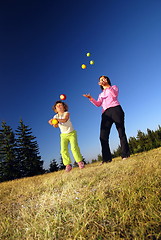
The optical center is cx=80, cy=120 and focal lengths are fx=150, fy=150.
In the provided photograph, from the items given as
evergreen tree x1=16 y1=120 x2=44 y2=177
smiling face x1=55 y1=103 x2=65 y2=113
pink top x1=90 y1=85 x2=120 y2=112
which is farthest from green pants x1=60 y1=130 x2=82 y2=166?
evergreen tree x1=16 y1=120 x2=44 y2=177

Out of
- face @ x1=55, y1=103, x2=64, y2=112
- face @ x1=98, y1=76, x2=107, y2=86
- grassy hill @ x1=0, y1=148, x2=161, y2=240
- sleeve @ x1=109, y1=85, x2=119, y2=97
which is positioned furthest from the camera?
face @ x1=55, y1=103, x2=64, y2=112

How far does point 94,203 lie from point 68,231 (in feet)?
1.41

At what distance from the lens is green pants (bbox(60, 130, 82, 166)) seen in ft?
18.0

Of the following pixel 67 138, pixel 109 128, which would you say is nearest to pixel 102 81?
pixel 109 128

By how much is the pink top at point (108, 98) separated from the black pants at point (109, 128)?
184 millimetres

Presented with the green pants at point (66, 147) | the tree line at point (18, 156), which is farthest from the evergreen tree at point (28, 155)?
the green pants at point (66, 147)

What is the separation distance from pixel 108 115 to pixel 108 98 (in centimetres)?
64

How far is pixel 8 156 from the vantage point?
73.7 feet

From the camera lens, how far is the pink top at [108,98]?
549cm

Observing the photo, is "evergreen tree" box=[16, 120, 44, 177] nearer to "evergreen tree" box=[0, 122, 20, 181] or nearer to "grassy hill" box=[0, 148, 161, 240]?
"evergreen tree" box=[0, 122, 20, 181]

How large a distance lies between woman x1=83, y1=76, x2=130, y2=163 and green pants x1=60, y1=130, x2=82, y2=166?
976 mm

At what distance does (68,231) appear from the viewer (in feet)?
4.11

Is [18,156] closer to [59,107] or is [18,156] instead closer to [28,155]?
[28,155]

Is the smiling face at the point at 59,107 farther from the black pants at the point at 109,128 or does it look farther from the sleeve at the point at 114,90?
the sleeve at the point at 114,90
